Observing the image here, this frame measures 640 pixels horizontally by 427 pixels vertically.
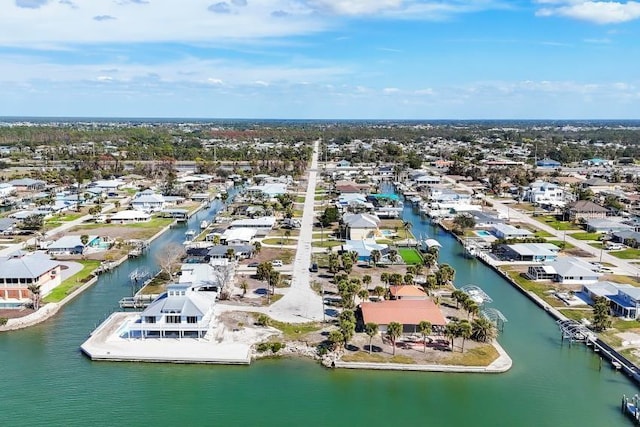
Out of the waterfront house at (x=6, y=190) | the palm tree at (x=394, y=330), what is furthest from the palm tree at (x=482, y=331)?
the waterfront house at (x=6, y=190)

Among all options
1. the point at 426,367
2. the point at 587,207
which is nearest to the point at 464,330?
the point at 426,367

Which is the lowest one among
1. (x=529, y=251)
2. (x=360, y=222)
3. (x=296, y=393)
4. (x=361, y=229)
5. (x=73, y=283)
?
(x=296, y=393)

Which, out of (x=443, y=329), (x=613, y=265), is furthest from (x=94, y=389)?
(x=613, y=265)

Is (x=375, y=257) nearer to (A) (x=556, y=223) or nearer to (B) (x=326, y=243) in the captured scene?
(B) (x=326, y=243)

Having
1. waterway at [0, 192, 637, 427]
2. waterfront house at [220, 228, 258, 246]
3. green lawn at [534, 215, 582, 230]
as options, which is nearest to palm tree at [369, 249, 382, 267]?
waterfront house at [220, 228, 258, 246]

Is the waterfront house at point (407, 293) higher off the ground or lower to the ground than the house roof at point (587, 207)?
lower

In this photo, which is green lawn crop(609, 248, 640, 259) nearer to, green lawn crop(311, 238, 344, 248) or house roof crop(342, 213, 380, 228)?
house roof crop(342, 213, 380, 228)

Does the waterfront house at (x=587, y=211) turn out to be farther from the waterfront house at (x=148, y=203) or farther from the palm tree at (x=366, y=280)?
the waterfront house at (x=148, y=203)
